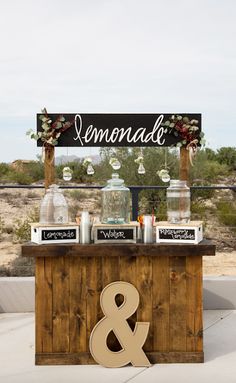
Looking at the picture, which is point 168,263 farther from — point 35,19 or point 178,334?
point 35,19

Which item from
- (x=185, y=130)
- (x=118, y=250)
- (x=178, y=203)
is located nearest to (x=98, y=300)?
(x=118, y=250)

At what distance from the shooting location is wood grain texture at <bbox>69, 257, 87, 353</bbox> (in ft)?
12.0

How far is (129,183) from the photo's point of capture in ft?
40.5

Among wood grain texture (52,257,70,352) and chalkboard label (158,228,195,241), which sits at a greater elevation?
chalkboard label (158,228,195,241)

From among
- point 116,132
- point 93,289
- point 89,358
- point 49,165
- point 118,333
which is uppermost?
point 116,132

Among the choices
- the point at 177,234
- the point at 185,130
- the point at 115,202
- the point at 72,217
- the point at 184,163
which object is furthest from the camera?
the point at 72,217

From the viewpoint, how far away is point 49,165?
14.0ft

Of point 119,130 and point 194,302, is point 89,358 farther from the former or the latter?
point 119,130

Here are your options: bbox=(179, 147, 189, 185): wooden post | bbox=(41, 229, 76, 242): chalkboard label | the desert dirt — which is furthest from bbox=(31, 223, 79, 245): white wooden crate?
the desert dirt

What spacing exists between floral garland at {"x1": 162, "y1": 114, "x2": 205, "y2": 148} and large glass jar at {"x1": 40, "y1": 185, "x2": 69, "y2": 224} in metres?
0.96

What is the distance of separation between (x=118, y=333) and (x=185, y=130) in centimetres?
149

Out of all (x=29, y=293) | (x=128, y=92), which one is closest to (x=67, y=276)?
(x=29, y=293)

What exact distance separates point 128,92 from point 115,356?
401cm

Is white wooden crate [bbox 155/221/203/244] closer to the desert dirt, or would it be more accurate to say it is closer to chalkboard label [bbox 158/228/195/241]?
chalkboard label [bbox 158/228/195/241]
